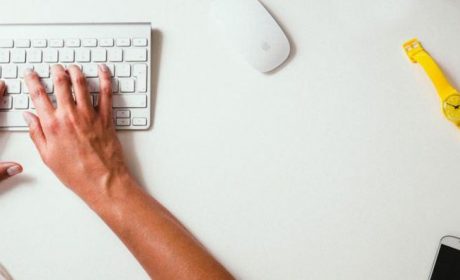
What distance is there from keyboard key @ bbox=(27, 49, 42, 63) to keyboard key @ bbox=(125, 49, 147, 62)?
0.42ft

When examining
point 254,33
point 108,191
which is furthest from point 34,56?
point 254,33

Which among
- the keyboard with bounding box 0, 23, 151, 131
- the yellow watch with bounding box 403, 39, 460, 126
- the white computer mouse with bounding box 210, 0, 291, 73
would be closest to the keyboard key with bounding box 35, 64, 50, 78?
the keyboard with bounding box 0, 23, 151, 131

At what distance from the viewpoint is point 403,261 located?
2.08ft

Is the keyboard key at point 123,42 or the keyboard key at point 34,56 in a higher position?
the keyboard key at point 123,42

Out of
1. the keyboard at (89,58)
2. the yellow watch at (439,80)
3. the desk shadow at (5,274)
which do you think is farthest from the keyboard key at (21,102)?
the yellow watch at (439,80)

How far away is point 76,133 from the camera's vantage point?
0.62 m

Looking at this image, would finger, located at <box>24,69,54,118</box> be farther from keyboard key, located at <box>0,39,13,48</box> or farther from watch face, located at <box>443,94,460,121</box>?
watch face, located at <box>443,94,460,121</box>

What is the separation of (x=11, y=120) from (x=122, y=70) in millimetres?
179

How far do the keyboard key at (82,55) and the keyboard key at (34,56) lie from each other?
0.18 ft

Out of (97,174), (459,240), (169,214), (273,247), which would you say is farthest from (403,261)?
(97,174)

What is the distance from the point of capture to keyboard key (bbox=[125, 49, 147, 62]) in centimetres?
64

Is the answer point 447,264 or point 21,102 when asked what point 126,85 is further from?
point 447,264

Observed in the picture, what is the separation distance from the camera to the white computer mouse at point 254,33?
2.11 feet

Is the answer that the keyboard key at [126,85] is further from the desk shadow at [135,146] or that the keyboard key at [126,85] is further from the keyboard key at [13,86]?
the keyboard key at [13,86]
